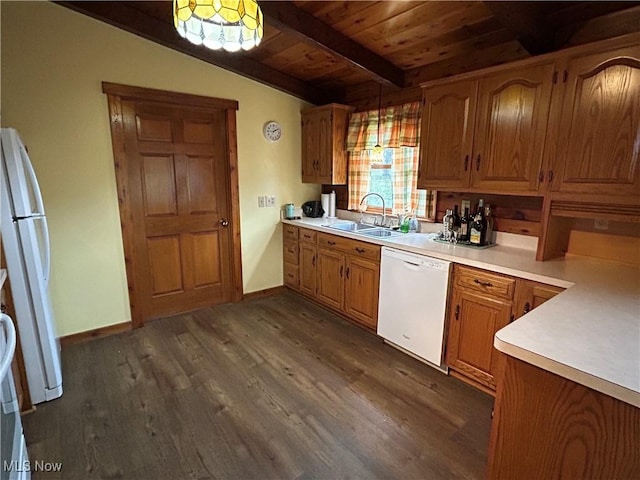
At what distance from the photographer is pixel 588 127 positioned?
1.86 m

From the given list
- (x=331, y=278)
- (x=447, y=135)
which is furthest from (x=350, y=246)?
(x=447, y=135)

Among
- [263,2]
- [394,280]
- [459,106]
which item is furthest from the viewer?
[394,280]

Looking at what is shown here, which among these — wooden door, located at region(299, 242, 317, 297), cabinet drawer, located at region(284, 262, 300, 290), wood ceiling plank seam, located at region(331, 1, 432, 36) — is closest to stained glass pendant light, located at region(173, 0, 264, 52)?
wood ceiling plank seam, located at region(331, 1, 432, 36)

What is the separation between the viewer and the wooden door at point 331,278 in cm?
326

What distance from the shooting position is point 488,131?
2.29m

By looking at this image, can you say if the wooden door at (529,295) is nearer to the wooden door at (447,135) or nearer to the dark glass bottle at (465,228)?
the dark glass bottle at (465,228)

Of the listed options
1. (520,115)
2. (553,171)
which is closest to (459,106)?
(520,115)

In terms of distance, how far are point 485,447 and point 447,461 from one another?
0.81 feet

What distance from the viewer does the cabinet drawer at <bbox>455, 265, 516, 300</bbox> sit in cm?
201

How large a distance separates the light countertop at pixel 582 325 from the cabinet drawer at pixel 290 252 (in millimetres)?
1997

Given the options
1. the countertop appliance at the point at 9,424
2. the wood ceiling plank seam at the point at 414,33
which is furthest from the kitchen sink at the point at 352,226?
the countertop appliance at the point at 9,424

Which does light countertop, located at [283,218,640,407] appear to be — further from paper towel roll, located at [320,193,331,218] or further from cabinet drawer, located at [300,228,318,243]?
paper towel roll, located at [320,193,331,218]

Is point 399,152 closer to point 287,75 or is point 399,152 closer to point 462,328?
point 287,75

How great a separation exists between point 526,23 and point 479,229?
132cm
